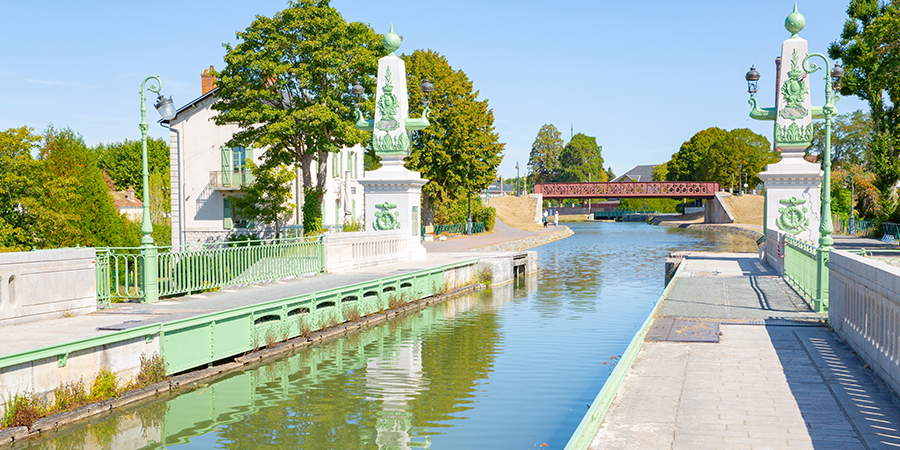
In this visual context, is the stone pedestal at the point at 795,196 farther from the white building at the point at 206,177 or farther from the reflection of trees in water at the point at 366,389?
the white building at the point at 206,177

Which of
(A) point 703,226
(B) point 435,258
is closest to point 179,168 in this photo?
(B) point 435,258

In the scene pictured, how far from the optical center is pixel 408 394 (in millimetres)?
11117

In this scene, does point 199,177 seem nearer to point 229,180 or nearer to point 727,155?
point 229,180

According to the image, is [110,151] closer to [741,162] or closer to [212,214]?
[212,214]

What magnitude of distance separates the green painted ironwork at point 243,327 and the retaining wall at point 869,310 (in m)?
9.66

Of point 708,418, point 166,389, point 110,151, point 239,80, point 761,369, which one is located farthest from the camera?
point 110,151

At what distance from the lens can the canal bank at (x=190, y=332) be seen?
9133 mm

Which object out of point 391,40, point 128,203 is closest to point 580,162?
point 128,203

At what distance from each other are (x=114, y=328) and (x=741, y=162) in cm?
10776

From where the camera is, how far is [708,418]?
710cm

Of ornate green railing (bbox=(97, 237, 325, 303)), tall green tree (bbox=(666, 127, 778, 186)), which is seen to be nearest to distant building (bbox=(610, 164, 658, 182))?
tall green tree (bbox=(666, 127, 778, 186))

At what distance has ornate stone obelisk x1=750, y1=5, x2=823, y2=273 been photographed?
2350 centimetres

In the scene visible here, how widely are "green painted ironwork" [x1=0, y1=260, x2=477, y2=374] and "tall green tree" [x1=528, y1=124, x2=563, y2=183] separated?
427 ft

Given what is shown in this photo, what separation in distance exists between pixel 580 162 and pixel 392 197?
399 feet
